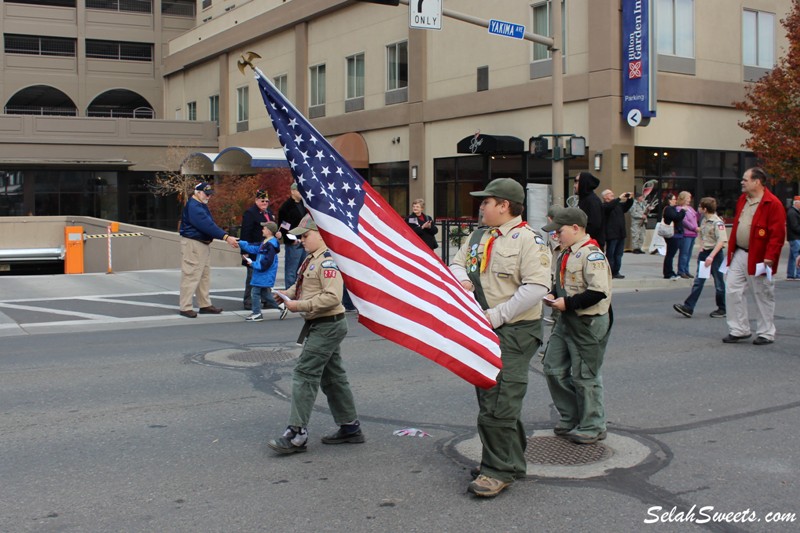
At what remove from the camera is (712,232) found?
12.2m

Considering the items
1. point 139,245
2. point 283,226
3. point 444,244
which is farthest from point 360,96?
point 283,226

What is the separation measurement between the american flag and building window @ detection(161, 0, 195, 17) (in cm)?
5391

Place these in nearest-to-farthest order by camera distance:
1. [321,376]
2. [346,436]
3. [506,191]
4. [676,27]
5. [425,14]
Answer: [506,191] < [321,376] < [346,436] < [425,14] < [676,27]

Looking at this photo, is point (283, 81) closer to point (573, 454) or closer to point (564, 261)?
point (564, 261)

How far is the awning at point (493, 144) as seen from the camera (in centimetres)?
2639

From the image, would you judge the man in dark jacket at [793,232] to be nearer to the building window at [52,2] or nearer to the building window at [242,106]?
the building window at [242,106]

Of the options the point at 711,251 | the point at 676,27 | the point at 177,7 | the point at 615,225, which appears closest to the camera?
the point at 711,251

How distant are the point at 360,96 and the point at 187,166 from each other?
329 inches

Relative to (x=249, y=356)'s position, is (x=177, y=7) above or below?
above

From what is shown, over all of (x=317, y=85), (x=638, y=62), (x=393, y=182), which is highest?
(x=317, y=85)

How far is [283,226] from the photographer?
12.7 meters

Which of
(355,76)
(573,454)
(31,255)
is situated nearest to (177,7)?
(355,76)

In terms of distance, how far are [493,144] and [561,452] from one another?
21261mm

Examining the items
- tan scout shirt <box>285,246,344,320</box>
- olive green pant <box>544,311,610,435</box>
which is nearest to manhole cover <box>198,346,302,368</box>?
tan scout shirt <box>285,246,344,320</box>
